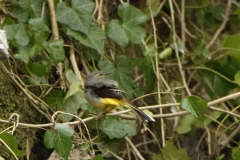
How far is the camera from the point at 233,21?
157 inches

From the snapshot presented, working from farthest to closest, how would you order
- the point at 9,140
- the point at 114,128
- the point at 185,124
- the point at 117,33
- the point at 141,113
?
the point at 185,124 → the point at 117,33 → the point at 114,128 → the point at 141,113 → the point at 9,140

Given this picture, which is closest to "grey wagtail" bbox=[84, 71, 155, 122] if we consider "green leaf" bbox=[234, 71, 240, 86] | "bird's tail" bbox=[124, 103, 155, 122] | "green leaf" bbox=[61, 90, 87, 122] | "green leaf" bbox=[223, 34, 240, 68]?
"bird's tail" bbox=[124, 103, 155, 122]

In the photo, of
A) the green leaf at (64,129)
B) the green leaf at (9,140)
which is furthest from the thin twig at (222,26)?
the green leaf at (9,140)

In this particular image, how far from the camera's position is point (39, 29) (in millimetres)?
2928

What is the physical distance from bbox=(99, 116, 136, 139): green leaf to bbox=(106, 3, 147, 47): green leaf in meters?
0.49

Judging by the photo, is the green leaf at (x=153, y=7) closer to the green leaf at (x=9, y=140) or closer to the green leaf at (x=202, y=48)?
the green leaf at (x=202, y=48)

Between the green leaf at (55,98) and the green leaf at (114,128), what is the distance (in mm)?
228

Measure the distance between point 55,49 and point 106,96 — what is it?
0.45 metres

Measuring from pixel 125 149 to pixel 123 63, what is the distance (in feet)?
1.82

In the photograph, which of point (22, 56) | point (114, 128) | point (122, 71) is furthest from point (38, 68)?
point (122, 71)

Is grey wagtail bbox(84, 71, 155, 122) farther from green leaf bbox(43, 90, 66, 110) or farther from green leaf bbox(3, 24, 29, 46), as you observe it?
green leaf bbox(3, 24, 29, 46)

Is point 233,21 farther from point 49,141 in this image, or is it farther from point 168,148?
point 49,141

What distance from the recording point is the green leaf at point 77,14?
2.99 metres

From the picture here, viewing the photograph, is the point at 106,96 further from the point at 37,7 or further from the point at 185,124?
the point at 185,124
